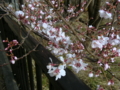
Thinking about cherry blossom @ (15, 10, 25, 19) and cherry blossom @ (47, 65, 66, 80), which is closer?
cherry blossom @ (47, 65, 66, 80)

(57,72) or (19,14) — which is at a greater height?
(19,14)

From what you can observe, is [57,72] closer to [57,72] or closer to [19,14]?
[57,72]

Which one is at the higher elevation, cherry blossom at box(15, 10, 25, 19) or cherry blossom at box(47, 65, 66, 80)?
cherry blossom at box(15, 10, 25, 19)

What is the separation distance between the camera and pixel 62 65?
67 centimetres

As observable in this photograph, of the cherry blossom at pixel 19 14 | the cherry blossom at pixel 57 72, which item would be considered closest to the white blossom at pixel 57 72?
the cherry blossom at pixel 57 72

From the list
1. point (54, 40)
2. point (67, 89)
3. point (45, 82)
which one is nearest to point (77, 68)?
point (54, 40)

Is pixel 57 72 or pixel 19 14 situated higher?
pixel 19 14

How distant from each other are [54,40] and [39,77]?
40 centimetres

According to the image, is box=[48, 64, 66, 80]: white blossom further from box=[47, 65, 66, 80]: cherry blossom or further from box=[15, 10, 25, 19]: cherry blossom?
box=[15, 10, 25, 19]: cherry blossom

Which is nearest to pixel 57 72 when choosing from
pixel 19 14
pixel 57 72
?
pixel 57 72

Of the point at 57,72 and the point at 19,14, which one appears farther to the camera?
the point at 19,14

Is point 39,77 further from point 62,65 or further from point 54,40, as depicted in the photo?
point 54,40

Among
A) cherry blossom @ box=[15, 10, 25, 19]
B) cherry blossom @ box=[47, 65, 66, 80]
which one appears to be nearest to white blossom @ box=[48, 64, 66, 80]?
cherry blossom @ box=[47, 65, 66, 80]

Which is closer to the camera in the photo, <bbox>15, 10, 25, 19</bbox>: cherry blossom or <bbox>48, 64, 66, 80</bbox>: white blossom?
<bbox>48, 64, 66, 80</bbox>: white blossom
